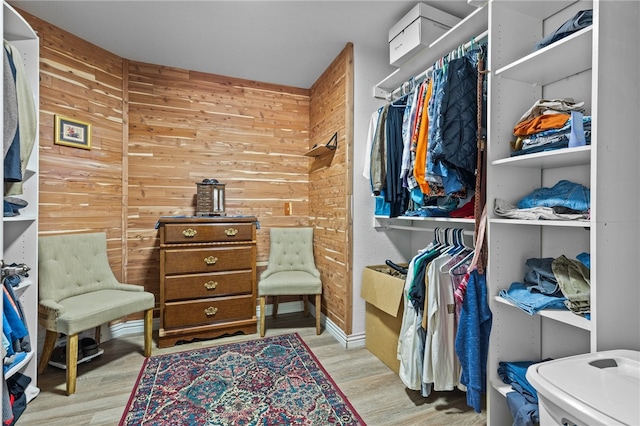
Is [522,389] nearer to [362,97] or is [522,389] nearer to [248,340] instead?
[248,340]

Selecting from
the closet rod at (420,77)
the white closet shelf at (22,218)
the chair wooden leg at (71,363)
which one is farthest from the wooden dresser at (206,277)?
the closet rod at (420,77)

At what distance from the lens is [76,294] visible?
7.47 ft

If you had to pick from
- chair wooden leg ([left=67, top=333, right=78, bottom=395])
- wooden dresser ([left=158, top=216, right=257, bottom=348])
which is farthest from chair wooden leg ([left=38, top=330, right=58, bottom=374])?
wooden dresser ([left=158, top=216, right=257, bottom=348])

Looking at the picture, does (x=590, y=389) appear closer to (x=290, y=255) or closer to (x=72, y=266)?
(x=290, y=255)

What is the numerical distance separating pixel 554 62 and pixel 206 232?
2.55 metres

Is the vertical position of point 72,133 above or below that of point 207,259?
above

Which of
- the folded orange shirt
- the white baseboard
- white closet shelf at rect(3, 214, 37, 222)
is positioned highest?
the folded orange shirt

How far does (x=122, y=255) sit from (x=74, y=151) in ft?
3.19

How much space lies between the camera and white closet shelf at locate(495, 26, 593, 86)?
121 centimetres

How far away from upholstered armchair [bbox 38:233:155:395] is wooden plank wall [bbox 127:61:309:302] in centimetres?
49

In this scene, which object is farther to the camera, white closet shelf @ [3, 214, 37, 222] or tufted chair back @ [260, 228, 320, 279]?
tufted chair back @ [260, 228, 320, 279]

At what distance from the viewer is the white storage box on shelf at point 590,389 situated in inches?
30.5

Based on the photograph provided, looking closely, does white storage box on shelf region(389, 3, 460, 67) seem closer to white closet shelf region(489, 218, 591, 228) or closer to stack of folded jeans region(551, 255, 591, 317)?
white closet shelf region(489, 218, 591, 228)

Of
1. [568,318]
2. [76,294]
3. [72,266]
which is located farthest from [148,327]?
[568,318]
